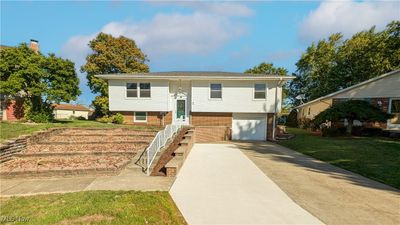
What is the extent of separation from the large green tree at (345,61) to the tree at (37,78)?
106ft

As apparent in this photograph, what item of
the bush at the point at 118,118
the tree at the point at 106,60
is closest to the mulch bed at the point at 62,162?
the bush at the point at 118,118

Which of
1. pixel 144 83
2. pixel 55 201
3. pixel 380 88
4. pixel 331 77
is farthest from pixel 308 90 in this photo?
pixel 55 201

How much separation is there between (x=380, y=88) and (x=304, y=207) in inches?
732

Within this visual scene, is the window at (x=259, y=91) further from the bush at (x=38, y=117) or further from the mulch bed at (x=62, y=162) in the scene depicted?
the bush at (x=38, y=117)

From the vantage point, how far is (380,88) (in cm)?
1842

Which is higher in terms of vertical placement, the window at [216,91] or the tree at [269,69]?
the tree at [269,69]

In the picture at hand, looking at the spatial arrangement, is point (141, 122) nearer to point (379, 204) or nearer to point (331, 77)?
point (379, 204)

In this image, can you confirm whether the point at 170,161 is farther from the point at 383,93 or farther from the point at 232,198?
the point at 383,93

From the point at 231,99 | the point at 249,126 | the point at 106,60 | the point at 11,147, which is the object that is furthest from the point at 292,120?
the point at 11,147

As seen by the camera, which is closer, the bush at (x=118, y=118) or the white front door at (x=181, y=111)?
the bush at (x=118, y=118)

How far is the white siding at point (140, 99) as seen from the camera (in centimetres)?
1827

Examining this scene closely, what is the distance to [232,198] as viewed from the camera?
215 inches

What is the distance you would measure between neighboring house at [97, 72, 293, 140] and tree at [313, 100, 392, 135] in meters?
3.55

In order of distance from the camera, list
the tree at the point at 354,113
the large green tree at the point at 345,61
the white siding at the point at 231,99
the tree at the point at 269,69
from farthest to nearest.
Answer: the tree at the point at 269,69 < the large green tree at the point at 345,61 < the white siding at the point at 231,99 < the tree at the point at 354,113
